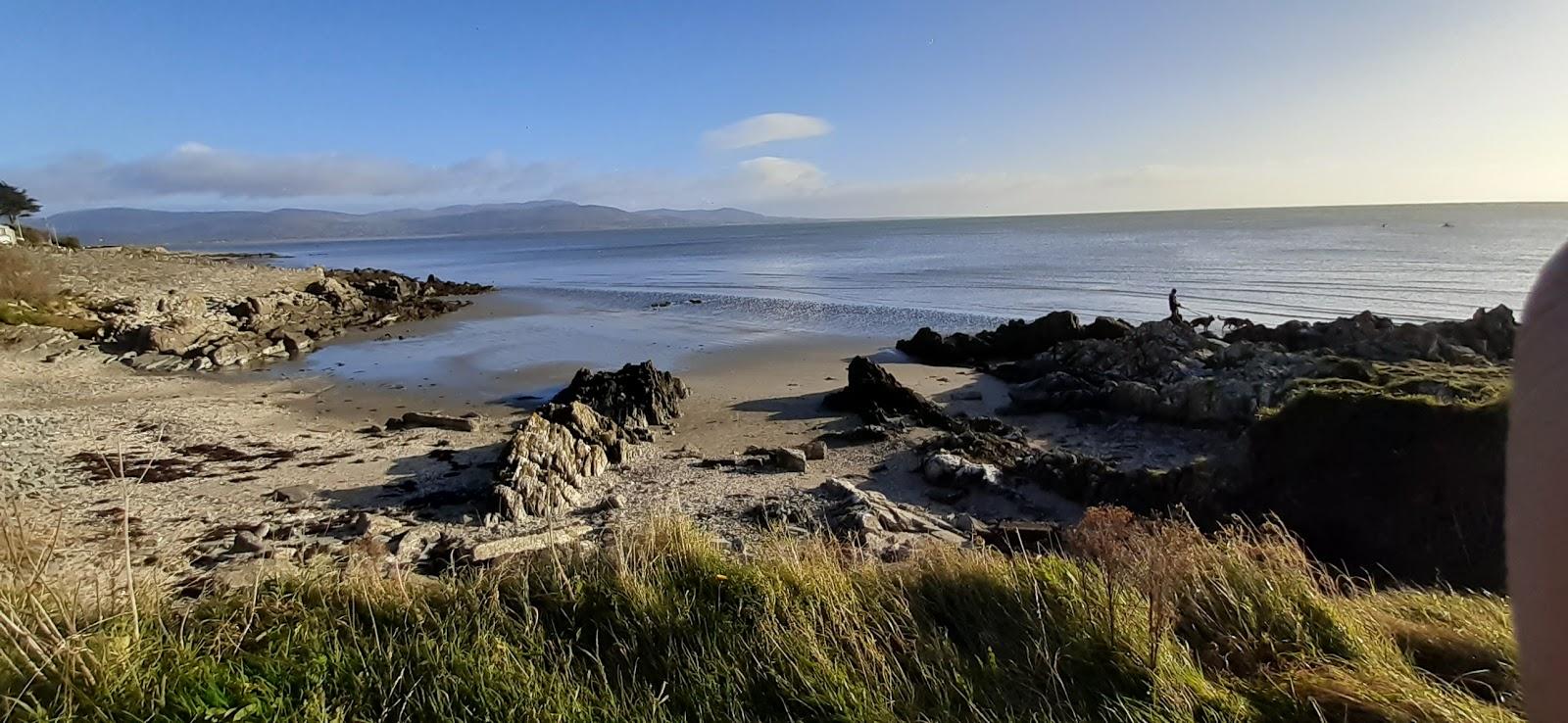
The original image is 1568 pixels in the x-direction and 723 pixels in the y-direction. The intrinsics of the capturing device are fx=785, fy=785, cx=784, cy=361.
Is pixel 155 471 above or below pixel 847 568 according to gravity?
below

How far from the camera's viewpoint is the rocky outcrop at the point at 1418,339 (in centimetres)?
1427

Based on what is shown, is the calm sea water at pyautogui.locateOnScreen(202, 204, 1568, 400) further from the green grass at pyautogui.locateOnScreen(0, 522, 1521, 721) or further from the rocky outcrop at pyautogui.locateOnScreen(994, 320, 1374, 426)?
the green grass at pyautogui.locateOnScreen(0, 522, 1521, 721)

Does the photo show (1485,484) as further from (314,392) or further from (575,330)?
(575,330)

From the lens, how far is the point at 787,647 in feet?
13.4

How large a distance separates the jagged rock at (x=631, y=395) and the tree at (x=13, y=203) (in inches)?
2249

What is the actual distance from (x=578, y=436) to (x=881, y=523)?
221 inches

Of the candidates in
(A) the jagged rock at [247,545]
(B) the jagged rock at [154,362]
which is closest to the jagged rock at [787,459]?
(A) the jagged rock at [247,545]

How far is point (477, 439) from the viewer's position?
1355cm

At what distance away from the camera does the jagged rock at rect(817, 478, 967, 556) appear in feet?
26.3

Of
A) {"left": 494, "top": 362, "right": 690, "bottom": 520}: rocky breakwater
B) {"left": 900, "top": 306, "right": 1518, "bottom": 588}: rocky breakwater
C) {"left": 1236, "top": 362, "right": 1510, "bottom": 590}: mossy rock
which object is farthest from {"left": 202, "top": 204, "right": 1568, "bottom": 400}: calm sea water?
{"left": 1236, "top": 362, "right": 1510, "bottom": 590}: mossy rock

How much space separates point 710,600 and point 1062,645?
2010mm

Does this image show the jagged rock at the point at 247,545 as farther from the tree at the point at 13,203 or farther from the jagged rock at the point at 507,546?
the tree at the point at 13,203

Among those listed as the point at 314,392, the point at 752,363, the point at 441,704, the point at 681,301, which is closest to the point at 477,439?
the point at 314,392

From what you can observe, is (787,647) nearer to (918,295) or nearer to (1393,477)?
(1393,477)
